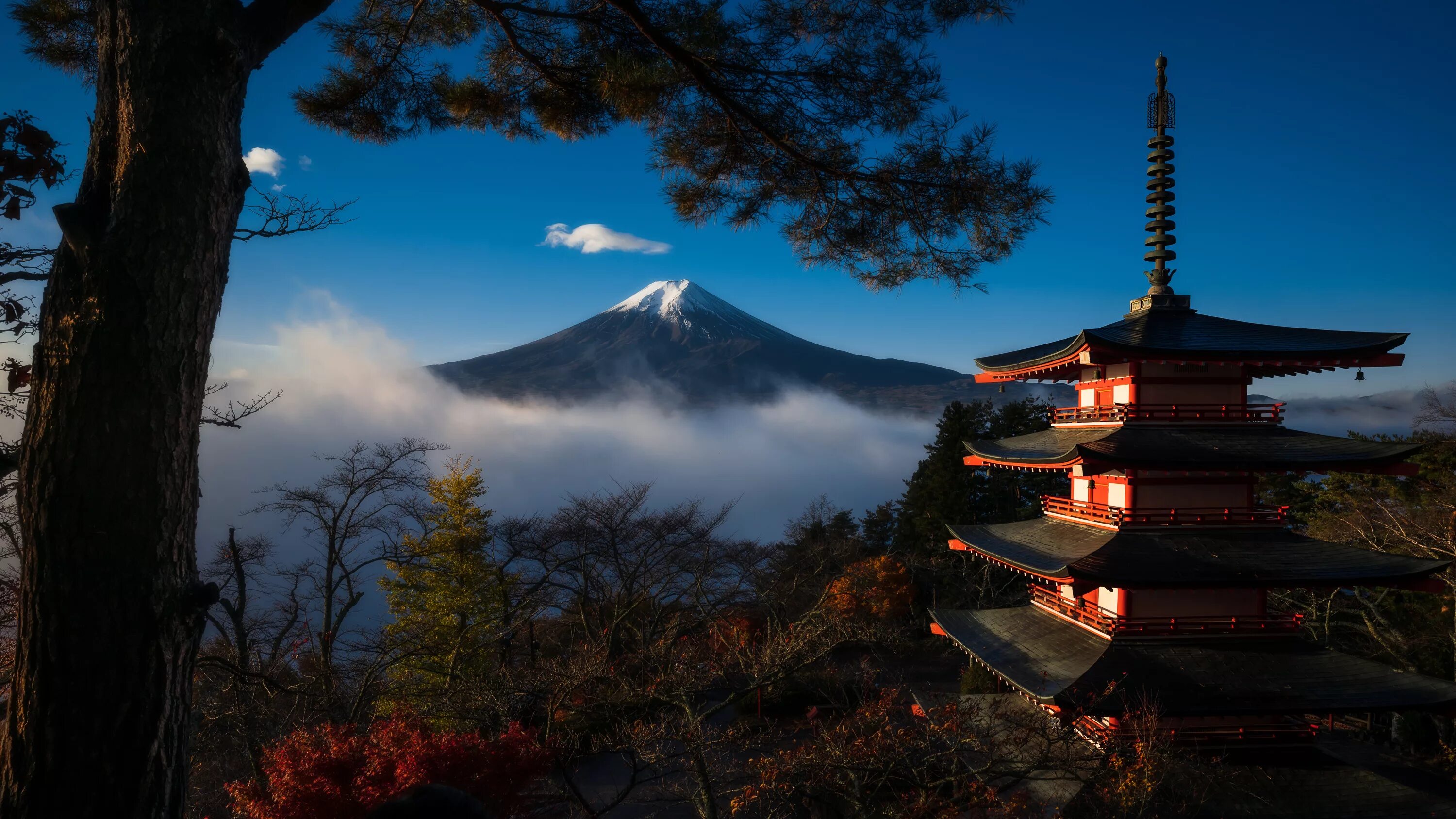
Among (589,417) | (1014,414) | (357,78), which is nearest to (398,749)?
(357,78)

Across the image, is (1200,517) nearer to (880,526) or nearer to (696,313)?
(880,526)

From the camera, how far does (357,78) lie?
416 centimetres

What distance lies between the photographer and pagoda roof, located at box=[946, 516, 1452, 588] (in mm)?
6473

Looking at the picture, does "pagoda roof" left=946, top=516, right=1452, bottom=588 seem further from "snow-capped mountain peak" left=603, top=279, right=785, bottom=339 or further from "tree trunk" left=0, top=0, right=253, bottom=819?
"snow-capped mountain peak" left=603, top=279, right=785, bottom=339

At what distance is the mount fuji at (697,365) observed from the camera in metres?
82.5

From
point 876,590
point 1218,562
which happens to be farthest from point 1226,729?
point 876,590

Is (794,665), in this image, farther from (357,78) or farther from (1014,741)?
(357,78)

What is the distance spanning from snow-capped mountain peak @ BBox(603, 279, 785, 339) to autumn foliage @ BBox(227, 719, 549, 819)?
261ft

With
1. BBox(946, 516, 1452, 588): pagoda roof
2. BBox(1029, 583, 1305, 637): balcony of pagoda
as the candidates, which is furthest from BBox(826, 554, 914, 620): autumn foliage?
BBox(946, 516, 1452, 588): pagoda roof

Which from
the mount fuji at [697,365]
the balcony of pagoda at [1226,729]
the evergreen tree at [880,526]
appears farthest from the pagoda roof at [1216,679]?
the mount fuji at [697,365]

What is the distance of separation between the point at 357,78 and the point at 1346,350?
9.04 meters

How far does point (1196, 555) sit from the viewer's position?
684cm

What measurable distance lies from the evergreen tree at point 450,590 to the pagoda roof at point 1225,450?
10.6 meters

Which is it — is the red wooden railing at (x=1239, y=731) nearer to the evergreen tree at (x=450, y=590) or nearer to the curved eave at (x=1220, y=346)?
the curved eave at (x=1220, y=346)
